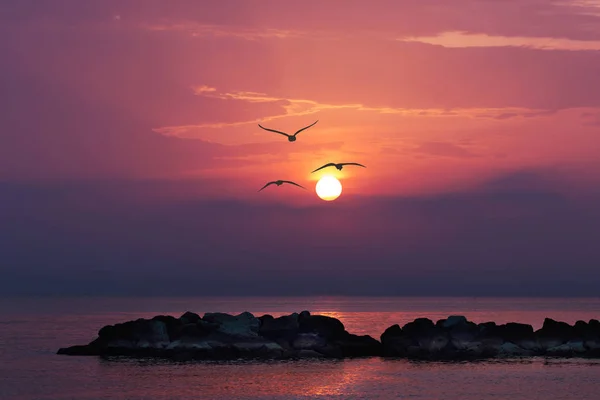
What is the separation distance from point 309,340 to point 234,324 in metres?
6.46

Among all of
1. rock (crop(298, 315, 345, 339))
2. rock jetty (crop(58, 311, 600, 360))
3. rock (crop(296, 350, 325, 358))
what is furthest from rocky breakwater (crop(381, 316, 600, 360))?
rock (crop(296, 350, 325, 358))

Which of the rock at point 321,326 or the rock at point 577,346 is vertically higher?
the rock at point 321,326

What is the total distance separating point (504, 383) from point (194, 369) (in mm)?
22925

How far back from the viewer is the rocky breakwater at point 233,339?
238ft

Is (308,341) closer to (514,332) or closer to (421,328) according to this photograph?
(421,328)

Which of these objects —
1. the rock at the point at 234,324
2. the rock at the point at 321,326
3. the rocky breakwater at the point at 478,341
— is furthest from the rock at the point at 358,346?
the rock at the point at 234,324

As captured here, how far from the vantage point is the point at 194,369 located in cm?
6650

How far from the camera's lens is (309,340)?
7369cm

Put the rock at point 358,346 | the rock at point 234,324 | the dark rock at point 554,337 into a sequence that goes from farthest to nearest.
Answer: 1. the dark rock at point 554,337
2. the rock at point 358,346
3. the rock at point 234,324

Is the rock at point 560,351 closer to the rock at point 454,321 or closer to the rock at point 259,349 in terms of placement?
the rock at point 454,321

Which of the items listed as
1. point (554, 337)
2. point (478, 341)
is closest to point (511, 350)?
point (478, 341)

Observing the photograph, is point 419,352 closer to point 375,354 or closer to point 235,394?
point 375,354

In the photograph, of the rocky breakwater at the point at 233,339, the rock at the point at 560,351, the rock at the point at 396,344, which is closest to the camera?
the rocky breakwater at the point at 233,339

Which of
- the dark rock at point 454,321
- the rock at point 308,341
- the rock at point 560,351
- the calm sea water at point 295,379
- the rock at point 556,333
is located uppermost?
the dark rock at point 454,321
